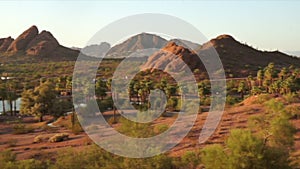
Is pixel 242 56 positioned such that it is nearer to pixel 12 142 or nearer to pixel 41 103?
pixel 41 103

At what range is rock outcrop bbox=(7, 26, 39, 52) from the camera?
548ft

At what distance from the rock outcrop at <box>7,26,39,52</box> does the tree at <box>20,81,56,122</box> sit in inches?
4936

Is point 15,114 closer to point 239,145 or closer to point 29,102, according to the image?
point 29,102

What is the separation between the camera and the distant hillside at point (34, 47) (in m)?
158

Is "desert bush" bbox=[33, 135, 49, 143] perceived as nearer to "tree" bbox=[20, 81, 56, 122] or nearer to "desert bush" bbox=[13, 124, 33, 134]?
"desert bush" bbox=[13, 124, 33, 134]

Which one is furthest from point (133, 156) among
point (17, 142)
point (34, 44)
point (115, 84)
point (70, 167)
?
point (34, 44)

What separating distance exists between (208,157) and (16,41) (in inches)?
6667

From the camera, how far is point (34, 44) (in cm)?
16925

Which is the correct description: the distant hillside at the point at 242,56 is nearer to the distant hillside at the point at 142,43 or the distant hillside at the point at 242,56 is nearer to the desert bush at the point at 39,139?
the distant hillside at the point at 142,43

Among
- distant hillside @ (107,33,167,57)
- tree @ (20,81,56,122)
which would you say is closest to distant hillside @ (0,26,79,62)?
distant hillside @ (107,33,167,57)

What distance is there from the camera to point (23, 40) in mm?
171500

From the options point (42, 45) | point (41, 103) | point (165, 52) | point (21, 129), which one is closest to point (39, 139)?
point (21, 129)

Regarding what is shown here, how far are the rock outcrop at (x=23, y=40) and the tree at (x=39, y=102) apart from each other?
125m

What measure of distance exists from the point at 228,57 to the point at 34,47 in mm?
95217
